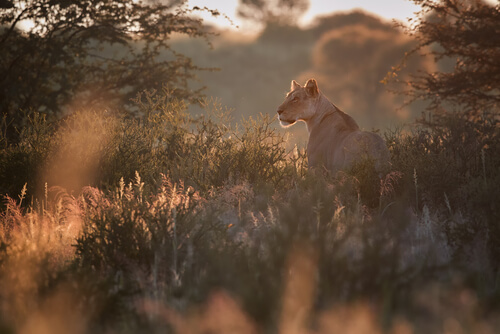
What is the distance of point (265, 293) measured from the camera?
3107 millimetres

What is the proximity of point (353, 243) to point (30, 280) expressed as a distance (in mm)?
2313

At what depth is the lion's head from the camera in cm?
889

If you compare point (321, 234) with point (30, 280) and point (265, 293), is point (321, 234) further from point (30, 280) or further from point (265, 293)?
point (30, 280)

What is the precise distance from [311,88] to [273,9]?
6445 cm

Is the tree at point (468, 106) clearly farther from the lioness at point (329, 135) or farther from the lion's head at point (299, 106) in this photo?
the lion's head at point (299, 106)

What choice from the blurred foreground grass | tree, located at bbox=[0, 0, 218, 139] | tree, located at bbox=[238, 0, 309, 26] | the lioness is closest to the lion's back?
the lioness

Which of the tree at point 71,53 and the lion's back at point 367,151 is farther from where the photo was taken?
the tree at point 71,53

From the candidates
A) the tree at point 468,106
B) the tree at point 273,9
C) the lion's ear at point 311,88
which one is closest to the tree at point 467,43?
the tree at point 468,106

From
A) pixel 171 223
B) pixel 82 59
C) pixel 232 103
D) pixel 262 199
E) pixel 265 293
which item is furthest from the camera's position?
pixel 232 103

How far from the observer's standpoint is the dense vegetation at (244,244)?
3.02 m

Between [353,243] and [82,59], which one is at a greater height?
[82,59]

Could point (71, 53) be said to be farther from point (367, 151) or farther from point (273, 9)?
point (273, 9)

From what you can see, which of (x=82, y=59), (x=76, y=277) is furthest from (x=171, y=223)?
(x=82, y=59)

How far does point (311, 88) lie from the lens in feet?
29.0
